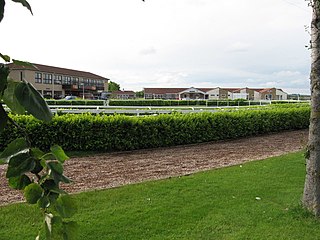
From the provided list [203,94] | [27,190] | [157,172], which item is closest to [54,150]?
[27,190]

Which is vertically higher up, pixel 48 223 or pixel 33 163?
pixel 33 163

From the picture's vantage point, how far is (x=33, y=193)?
0.58 meters

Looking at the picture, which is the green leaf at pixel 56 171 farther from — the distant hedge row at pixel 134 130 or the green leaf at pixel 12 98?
the distant hedge row at pixel 134 130

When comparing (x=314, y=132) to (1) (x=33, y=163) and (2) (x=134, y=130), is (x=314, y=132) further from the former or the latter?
(2) (x=134, y=130)

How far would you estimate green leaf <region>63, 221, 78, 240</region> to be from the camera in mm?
635

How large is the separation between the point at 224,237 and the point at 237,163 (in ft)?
14.7

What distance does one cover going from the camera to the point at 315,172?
4324 mm

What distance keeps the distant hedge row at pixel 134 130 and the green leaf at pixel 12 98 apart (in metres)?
7.51

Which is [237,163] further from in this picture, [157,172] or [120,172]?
[120,172]

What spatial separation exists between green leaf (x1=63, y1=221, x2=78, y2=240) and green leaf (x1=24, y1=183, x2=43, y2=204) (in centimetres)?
8

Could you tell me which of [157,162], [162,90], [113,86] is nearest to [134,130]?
[157,162]

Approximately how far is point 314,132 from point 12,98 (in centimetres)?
433

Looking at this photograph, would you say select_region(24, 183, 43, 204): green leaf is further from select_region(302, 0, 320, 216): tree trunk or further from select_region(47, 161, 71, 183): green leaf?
select_region(302, 0, 320, 216): tree trunk

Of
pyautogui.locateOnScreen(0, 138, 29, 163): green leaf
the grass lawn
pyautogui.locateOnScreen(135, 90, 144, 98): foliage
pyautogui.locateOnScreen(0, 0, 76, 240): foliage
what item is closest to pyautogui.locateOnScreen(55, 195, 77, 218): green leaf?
pyautogui.locateOnScreen(0, 0, 76, 240): foliage
